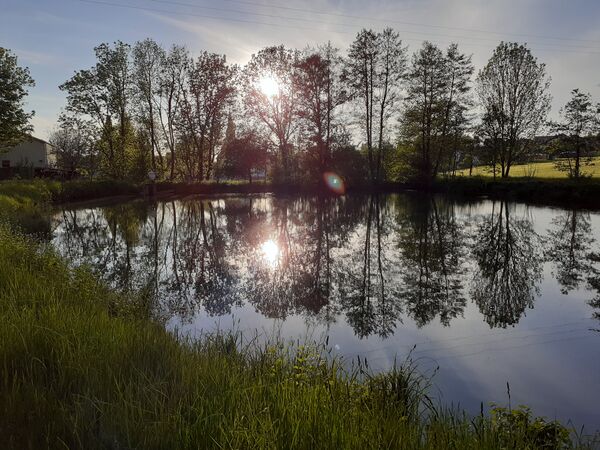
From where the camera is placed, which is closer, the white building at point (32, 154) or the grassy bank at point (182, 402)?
the grassy bank at point (182, 402)

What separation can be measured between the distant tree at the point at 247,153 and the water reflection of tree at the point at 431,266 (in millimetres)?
23947

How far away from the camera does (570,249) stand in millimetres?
12992

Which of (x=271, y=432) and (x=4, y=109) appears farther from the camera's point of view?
(x=4, y=109)

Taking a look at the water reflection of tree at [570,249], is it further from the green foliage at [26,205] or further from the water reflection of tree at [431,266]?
the green foliage at [26,205]

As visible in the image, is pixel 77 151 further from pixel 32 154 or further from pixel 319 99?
pixel 319 99

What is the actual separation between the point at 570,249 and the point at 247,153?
34169 millimetres

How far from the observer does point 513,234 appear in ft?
52.9

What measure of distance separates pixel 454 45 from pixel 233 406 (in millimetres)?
40231

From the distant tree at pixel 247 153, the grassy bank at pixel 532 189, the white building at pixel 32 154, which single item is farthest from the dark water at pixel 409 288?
the white building at pixel 32 154

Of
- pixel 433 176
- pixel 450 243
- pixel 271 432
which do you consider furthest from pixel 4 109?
pixel 433 176

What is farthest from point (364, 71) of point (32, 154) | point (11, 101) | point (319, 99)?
point (32, 154)

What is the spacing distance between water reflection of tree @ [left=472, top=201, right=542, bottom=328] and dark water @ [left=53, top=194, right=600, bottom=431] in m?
0.05

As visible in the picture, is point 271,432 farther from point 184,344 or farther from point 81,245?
point 81,245

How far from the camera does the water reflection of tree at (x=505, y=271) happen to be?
26.0ft
